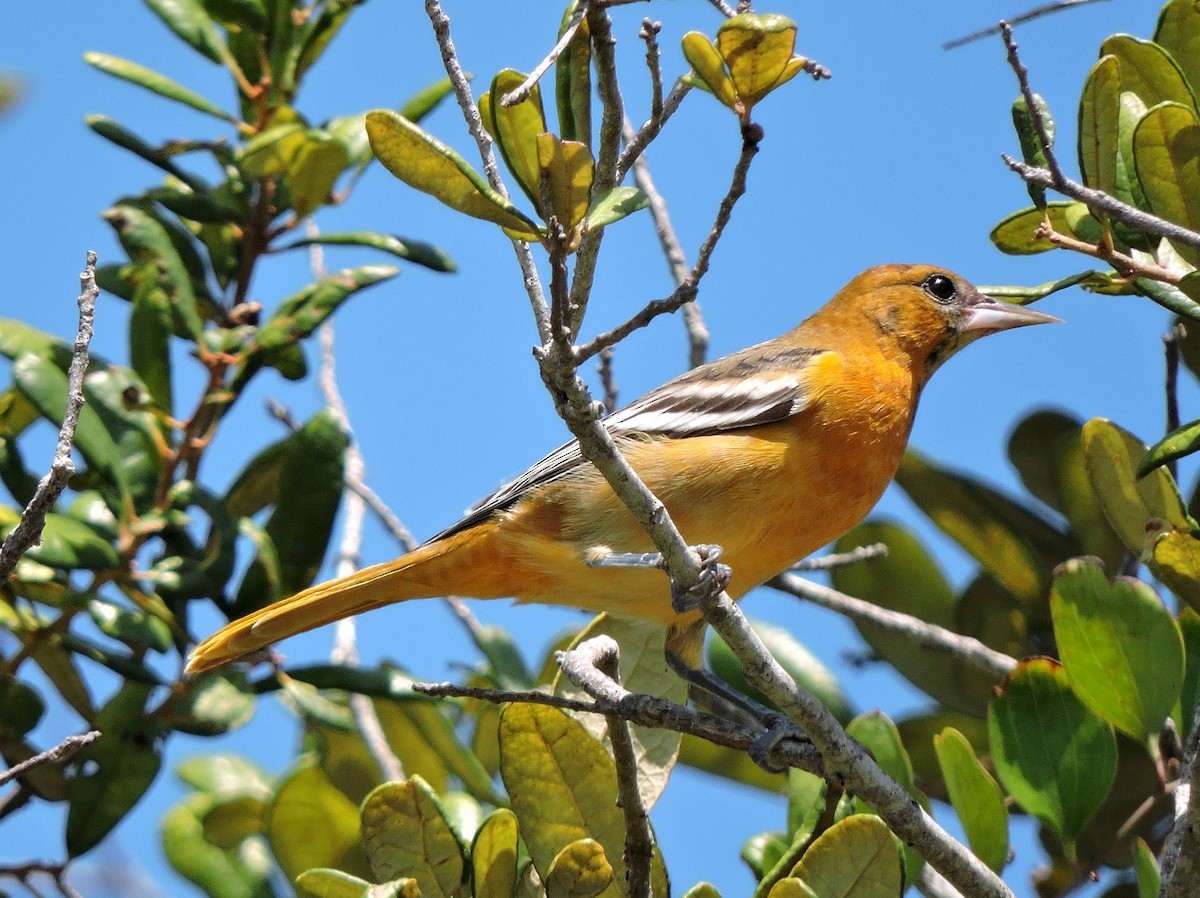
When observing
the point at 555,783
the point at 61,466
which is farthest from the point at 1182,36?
the point at 61,466

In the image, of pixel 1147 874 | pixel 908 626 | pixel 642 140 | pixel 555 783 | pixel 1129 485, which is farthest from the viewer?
pixel 908 626

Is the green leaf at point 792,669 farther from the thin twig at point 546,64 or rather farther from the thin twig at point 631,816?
the thin twig at point 546,64

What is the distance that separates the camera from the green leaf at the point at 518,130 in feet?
7.27

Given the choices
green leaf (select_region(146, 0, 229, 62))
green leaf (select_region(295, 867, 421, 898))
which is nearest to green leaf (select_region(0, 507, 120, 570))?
green leaf (select_region(295, 867, 421, 898))

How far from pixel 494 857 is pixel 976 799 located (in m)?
1.04

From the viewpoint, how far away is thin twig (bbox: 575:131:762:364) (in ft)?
6.83

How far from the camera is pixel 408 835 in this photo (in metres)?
2.57

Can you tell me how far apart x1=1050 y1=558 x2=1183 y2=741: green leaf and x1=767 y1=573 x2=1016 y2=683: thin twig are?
641mm

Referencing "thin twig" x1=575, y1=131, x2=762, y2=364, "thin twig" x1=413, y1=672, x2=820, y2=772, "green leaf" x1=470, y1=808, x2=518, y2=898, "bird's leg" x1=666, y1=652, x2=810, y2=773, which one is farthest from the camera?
"bird's leg" x1=666, y1=652, x2=810, y2=773

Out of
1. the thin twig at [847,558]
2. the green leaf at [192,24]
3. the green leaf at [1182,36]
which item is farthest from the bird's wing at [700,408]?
the green leaf at [192,24]

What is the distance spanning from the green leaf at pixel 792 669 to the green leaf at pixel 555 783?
1.35 metres

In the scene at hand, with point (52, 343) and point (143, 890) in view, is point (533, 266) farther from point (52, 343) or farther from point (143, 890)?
point (143, 890)

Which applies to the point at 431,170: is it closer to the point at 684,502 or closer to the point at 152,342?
the point at 684,502

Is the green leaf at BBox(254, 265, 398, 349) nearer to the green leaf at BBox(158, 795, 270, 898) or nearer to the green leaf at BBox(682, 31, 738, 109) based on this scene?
the green leaf at BBox(158, 795, 270, 898)
